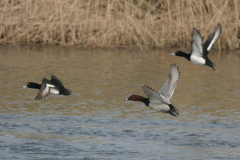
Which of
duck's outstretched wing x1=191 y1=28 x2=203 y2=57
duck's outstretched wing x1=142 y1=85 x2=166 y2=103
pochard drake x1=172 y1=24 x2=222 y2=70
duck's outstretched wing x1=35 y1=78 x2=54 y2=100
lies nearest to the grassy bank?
pochard drake x1=172 y1=24 x2=222 y2=70

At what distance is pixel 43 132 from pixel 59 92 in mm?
1034

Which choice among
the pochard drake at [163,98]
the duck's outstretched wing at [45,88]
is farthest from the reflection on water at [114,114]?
the duck's outstretched wing at [45,88]

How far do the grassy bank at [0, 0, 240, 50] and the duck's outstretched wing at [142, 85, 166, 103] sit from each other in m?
10.6

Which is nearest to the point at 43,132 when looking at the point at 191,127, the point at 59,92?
the point at 59,92

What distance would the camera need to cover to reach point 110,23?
1912cm

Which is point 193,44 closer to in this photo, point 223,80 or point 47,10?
point 223,80

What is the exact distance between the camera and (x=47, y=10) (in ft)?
64.4

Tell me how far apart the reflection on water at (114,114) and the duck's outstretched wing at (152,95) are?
0.69 m

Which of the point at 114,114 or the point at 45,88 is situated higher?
the point at 45,88

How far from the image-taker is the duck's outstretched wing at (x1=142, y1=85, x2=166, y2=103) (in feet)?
24.7

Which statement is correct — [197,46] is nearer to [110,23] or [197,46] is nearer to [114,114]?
[114,114]

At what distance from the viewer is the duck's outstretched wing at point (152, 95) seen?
752 centimetres

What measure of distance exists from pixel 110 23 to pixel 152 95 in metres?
11.5

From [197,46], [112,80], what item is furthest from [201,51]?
[112,80]
